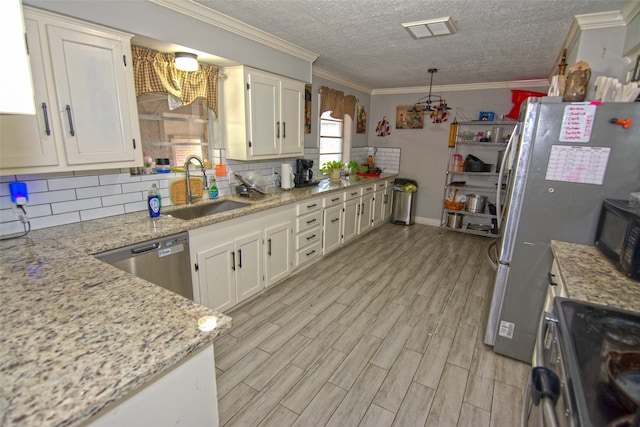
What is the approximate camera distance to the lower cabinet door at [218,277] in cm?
224

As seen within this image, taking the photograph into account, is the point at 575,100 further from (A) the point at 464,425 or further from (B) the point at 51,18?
(B) the point at 51,18

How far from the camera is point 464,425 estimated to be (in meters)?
1.63

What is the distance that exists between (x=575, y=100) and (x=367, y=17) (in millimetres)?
1502

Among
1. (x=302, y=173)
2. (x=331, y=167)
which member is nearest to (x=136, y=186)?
(x=302, y=173)

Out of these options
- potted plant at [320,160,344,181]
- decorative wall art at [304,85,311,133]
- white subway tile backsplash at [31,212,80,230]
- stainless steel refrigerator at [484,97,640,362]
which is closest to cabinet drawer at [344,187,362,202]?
potted plant at [320,160,344,181]

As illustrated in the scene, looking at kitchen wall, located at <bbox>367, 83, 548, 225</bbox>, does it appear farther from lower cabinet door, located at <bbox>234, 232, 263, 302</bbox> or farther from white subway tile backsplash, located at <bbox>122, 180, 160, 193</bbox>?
white subway tile backsplash, located at <bbox>122, 180, 160, 193</bbox>

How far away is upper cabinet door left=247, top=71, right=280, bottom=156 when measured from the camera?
2.83 m

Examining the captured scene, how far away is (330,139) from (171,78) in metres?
2.86

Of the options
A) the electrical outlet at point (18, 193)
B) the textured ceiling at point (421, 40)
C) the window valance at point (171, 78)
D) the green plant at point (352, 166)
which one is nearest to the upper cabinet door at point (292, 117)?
the textured ceiling at point (421, 40)

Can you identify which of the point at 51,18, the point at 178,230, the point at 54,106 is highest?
the point at 51,18

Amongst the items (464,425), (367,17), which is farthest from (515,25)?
(464,425)

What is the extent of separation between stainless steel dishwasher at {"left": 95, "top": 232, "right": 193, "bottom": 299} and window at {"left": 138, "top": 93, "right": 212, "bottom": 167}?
89cm

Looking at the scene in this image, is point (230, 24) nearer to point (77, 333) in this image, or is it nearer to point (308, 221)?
point (308, 221)

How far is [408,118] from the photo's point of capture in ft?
17.7
